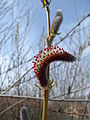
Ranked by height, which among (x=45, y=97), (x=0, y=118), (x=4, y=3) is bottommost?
(x=0, y=118)

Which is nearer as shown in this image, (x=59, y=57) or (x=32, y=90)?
(x=59, y=57)

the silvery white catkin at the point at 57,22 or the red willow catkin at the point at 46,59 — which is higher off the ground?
the silvery white catkin at the point at 57,22

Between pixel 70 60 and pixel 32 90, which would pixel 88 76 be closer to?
pixel 32 90

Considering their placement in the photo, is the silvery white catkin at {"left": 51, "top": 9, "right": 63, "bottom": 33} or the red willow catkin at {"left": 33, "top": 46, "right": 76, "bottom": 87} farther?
the silvery white catkin at {"left": 51, "top": 9, "right": 63, "bottom": 33}

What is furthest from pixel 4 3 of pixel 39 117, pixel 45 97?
pixel 45 97

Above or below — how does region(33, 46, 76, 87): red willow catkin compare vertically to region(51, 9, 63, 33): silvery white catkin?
below

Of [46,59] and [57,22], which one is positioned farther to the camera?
[57,22]

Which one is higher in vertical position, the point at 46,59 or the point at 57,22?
the point at 57,22

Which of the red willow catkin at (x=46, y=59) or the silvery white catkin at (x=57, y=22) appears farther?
the silvery white catkin at (x=57, y=22)
